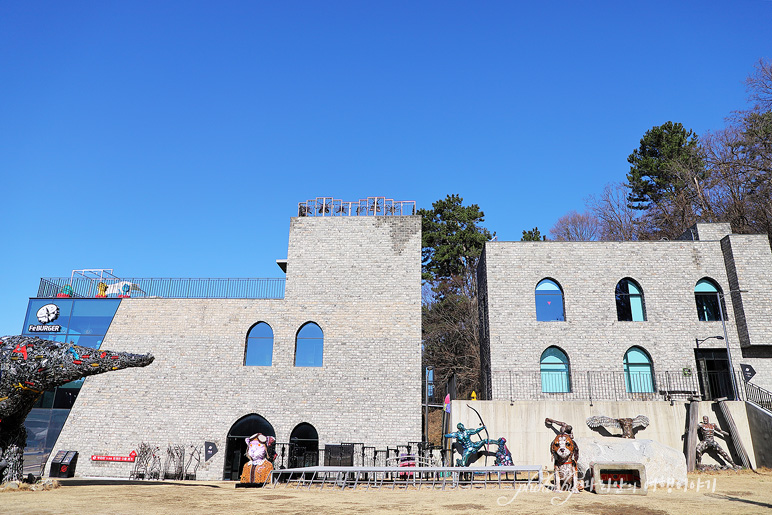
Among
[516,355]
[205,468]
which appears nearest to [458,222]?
[516,355]

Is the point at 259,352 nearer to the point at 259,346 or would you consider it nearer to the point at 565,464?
the point at 259,346

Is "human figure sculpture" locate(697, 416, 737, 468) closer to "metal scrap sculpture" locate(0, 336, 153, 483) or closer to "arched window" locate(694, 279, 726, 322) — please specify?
"arched window" locate(694, 279, 726, 322)

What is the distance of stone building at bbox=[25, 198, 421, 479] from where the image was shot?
64.1 feet

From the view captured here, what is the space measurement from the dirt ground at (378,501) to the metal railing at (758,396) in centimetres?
669

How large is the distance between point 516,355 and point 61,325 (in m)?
18.0

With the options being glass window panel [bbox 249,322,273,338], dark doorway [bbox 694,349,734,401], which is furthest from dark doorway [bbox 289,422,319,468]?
dark doorway [bbox 694,349,734,401]

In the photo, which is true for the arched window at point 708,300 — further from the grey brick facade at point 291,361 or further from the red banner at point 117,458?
the red banner at point 117,458

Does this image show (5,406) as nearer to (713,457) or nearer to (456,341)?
(713,457)

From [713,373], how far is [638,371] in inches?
103

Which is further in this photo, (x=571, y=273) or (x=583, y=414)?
(x=571, y=273)

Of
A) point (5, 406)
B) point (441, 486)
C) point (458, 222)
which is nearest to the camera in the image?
→ point (5, 406)

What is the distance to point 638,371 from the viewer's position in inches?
789

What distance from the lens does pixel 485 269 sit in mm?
21781

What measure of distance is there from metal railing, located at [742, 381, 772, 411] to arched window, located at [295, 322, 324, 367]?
1528 cm
